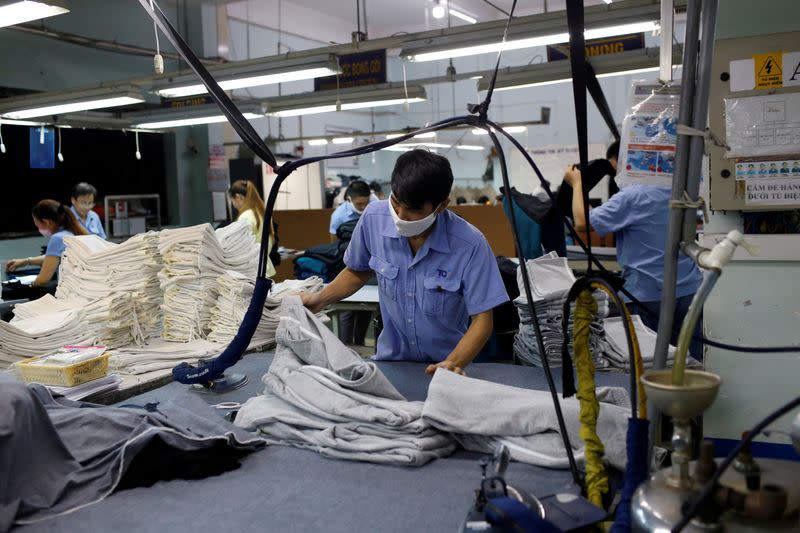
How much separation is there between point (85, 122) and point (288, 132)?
16.8 ft

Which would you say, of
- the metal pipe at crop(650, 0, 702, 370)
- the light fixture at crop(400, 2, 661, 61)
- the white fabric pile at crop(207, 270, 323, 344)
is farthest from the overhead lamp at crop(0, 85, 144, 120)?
the metal pipe at crop(650, 0, 702, 370)

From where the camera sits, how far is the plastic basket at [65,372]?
211 centimetres

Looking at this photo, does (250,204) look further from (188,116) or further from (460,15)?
(460,15)

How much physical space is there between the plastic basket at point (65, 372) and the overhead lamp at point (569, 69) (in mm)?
3706

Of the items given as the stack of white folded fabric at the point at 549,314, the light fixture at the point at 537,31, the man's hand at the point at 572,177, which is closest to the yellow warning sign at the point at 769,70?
the stack of white folded fabric at the point at 549,314

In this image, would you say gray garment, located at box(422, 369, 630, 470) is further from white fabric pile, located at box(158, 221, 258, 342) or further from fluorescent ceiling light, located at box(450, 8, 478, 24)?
fluorescent ceiling light, located at box(450, 8, 478, 24)

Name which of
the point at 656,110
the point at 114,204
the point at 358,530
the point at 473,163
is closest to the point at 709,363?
the point at 656,110

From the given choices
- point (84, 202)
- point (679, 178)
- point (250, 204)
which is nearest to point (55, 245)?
point (84, 202)

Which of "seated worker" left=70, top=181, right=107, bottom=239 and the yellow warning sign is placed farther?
"seated worker" left=70, top=181, right=107, bottom=239

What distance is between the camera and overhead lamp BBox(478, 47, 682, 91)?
5066 mm

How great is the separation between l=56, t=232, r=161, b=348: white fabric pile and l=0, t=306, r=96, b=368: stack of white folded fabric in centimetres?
8

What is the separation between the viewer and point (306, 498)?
138 centimetres

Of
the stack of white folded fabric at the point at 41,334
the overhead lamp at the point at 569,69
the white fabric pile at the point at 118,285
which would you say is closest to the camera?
the stack of white folded fabric at the point at 41,334

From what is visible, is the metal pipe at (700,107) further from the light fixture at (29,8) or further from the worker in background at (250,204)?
the worker in background at (250,204)
